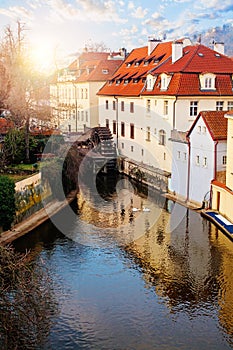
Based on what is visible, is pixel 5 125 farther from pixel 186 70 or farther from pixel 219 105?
pixel 219 105

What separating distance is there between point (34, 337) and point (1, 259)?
1.87m

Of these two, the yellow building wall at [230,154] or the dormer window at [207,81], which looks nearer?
the yellow building wall at [230,154]

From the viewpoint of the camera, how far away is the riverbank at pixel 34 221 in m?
14.0

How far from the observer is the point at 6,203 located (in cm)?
1390

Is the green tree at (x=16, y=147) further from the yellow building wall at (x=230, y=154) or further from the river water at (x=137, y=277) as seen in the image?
the yellow building wall at (x=230, y=154)

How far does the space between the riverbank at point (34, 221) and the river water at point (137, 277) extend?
34 cm

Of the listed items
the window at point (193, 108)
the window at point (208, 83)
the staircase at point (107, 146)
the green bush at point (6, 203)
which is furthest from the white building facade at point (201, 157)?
the staircase at point (107, 146)

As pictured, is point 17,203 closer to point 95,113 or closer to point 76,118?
point 95,113

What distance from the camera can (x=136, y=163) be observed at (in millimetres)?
23375

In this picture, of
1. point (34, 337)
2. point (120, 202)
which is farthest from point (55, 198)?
point (34, 337)

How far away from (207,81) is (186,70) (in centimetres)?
104

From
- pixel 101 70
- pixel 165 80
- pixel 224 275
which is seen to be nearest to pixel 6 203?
pixel 224 275

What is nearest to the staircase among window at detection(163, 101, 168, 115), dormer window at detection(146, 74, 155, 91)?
dormer window at detection(146, 74, 155, 91)

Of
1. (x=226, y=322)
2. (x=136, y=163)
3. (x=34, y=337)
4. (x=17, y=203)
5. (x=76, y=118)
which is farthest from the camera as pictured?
(x=76, y=118)
